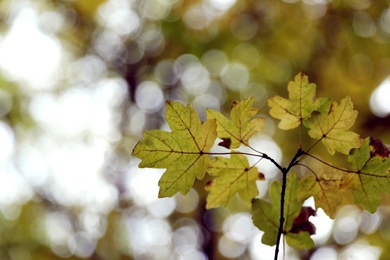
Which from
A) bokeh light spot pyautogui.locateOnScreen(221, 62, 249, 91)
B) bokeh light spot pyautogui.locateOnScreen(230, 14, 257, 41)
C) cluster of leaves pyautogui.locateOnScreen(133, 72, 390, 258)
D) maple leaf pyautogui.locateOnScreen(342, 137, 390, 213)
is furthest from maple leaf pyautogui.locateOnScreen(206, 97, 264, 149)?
bokeh light spot pyautogui.locateOnScreen(230, 14, 257, 41)

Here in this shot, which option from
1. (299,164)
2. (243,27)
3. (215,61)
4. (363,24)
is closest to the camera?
(299,164)

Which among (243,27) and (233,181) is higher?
(243,27)

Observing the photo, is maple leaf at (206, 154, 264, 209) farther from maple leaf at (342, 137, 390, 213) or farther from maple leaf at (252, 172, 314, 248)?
maple leaf at (342, 137, 390, 213)

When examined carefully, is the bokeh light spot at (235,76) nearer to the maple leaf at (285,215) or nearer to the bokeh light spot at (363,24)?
the bokeh light spot at (363,24)

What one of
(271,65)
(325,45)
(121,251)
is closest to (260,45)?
(271,65)

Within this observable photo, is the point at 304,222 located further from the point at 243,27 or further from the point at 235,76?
the point at 243,27

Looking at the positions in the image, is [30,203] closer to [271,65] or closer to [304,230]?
[271,65]

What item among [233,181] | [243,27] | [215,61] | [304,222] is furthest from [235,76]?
[304,222]
